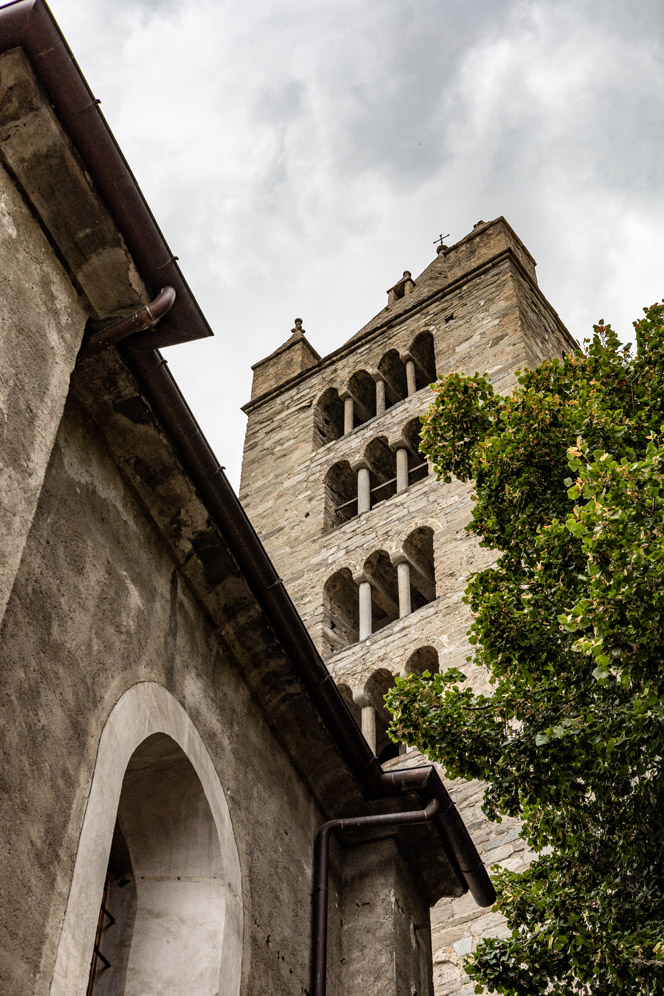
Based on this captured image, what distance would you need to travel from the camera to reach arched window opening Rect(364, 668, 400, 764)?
1728 centimetres

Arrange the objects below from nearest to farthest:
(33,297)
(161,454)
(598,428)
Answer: (33,297) < (161,454) < (598,428)

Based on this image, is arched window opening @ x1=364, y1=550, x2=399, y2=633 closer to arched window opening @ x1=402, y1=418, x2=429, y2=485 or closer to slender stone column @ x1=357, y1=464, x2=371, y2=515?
slender stone column @ x1=357, y1=464, x2=371, y2=515

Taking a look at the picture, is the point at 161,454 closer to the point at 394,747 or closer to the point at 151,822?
the point at 151,822

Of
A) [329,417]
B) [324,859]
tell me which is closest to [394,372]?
[329,417]

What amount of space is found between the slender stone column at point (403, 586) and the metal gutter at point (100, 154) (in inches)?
514

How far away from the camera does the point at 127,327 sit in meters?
5.39

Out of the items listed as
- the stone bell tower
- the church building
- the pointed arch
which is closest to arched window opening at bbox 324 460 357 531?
the stone bell tower

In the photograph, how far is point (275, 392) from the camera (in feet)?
86.1

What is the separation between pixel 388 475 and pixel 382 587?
3336 mm

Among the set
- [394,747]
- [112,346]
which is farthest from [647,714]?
[394,747]

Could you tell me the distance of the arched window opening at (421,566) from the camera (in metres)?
19.2

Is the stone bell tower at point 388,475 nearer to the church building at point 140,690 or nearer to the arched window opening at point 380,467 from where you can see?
the arched window opening at point 380,467

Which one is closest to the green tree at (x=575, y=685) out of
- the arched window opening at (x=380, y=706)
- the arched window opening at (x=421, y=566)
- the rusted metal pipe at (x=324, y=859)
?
the rusted metal pipe at (x=324, y=859)

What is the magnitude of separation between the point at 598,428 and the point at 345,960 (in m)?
3.29
